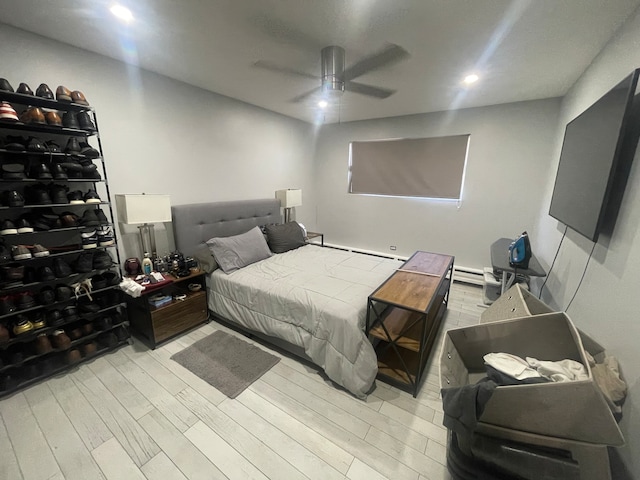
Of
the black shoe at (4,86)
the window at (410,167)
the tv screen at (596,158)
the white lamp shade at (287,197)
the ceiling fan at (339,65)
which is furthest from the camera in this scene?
the white lamp shade at (287,197)

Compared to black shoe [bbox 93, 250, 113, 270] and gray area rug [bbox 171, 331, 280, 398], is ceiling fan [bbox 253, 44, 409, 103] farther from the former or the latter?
gray area rug [bbox 171, 331, 280, 398]

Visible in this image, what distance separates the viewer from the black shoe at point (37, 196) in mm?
1802

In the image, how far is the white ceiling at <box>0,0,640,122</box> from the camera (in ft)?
4.79

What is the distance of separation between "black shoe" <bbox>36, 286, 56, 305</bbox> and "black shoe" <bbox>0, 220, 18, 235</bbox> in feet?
1.51

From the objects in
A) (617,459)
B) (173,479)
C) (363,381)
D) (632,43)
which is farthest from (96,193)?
(632,43)

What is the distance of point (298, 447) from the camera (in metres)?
1.47

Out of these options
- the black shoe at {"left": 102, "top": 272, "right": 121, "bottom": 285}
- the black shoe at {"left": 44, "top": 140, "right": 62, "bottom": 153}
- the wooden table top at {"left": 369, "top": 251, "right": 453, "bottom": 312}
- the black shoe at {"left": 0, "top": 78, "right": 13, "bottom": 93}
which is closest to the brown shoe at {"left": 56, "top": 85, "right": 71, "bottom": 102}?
the black shoe at {"left": 0, "top": 78, "right": 13, "bottom": 93}

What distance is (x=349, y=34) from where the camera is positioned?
1707 mm

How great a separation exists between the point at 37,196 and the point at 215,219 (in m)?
1.47

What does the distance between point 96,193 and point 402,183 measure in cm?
383

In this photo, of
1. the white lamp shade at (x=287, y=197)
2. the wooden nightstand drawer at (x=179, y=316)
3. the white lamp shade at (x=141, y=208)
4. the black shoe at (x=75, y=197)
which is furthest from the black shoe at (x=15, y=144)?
the white lamp shade at (x=287, y=197)

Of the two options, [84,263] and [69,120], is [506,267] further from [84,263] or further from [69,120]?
[69,120]

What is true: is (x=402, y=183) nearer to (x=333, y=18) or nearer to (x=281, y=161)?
(x=281, y=161)

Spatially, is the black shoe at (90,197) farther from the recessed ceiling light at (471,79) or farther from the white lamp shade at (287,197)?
the recessed ceiling light at (471,79)
